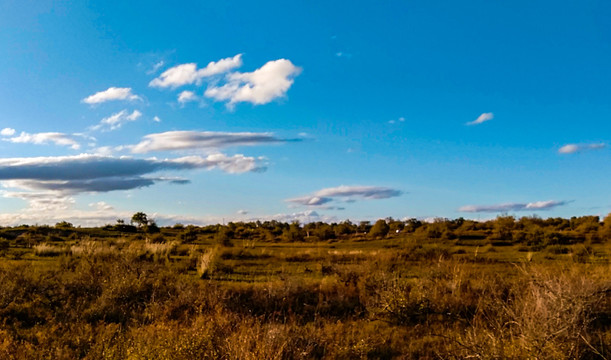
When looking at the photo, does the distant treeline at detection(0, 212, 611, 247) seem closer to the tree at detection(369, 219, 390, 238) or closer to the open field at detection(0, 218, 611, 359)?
the tree at detection(369, 219, 390, 238)

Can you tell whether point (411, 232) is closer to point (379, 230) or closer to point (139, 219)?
point (379, 230)

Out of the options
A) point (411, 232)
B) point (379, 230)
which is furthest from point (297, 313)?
point (411, 232)

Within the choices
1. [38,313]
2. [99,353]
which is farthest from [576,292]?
[38,313]

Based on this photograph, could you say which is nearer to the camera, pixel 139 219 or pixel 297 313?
pixel 297 313

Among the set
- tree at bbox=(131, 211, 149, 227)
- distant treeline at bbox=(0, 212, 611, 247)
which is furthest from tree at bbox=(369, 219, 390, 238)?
tree at bbox=(131, 211, 149, 227)

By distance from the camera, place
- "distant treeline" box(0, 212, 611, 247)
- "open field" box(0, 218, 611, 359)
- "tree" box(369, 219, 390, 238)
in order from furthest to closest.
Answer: "tree" box(369, 219, 390, 238)
"distant treeline" box(0, 212, 611, 247)
"open field" box(0, 218, 611, 359)

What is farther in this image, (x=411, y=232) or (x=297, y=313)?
(x=411, y=232)

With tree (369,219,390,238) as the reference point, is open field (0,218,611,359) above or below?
below

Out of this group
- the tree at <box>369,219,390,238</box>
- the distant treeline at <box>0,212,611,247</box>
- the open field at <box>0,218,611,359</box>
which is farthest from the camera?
the tree at <box>369,219,390,238</box>

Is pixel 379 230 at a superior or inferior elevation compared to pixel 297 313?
superior

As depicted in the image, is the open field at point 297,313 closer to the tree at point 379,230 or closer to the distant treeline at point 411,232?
the distant treeline at point 411,232

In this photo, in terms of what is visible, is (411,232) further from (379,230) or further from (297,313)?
(297,313)

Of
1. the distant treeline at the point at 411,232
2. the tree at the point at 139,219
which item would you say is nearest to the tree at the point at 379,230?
the distant treeline at the point at 411,232

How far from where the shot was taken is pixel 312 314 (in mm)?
16984
